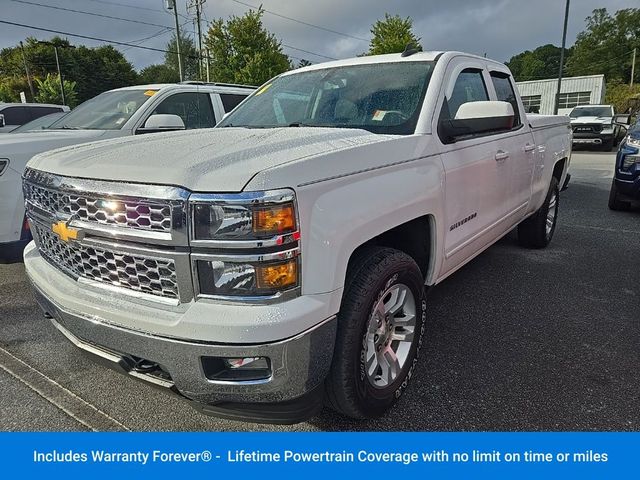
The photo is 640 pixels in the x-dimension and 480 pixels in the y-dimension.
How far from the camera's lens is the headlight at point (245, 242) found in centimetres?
162

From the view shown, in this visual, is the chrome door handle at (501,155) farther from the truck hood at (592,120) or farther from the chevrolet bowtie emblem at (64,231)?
the truck hood at (592,120)

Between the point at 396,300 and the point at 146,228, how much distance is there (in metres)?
1.27

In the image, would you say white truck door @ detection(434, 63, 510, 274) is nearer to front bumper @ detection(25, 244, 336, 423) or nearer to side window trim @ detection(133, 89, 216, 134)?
front bumper @ detection(25, 244, 336, 423)

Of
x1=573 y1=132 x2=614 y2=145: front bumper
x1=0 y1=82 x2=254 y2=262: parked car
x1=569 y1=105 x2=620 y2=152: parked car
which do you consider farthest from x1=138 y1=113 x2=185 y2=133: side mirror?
x1=573 y1=132 x2=614 y2=145: front bumper

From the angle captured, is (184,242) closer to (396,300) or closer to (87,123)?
(396,300)

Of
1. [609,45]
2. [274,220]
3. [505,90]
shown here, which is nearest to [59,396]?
[274,220]

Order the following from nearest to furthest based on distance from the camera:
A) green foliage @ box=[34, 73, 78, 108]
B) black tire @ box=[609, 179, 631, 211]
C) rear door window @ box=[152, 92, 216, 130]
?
rear door window @ box=[152, 92, 216, 130], black tire @ box=[609, 179, 631, 211], green foliage @ box=[34, 73, 78, 108]

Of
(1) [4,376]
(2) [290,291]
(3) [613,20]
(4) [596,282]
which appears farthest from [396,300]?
(3) [613,20]

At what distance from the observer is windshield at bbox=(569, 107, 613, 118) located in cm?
1822

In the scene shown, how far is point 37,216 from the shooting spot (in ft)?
7.61

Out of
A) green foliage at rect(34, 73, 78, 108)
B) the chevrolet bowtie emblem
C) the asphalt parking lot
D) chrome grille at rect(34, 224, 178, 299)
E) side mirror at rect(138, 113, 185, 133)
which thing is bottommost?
the asphalt parking lot

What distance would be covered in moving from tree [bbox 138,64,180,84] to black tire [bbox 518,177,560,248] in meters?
68.7

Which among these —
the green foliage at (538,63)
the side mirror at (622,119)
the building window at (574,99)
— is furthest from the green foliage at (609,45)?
the side mirror at (622,119)

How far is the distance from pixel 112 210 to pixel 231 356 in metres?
0.74
